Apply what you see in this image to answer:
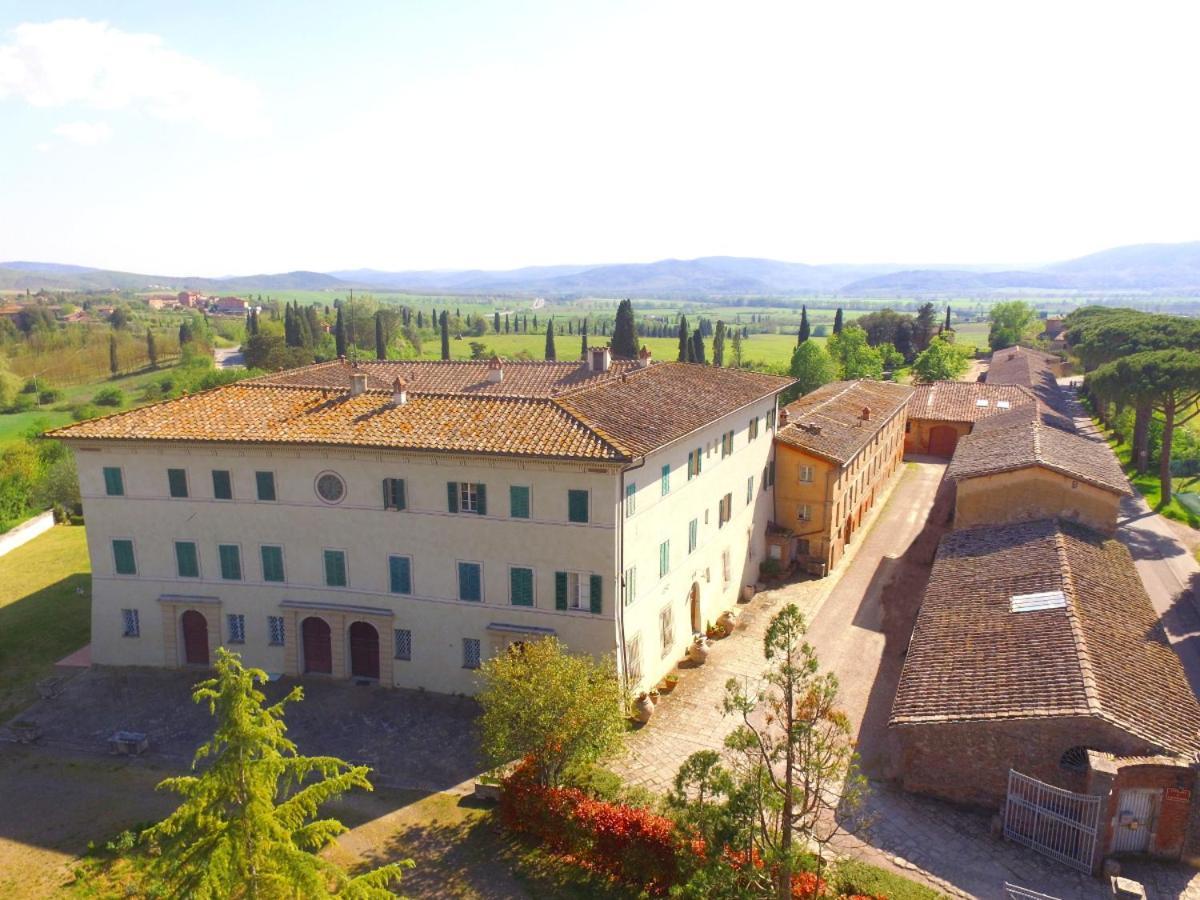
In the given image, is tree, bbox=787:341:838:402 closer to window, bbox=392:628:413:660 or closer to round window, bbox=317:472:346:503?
window, bbox=392:628:413:660

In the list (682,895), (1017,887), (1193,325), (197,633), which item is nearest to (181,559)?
(197,633)

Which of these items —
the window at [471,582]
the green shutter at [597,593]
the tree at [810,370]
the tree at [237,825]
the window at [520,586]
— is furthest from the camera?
the tree at [810,370]

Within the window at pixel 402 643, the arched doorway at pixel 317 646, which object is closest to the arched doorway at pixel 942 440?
the window at pixel 402 643

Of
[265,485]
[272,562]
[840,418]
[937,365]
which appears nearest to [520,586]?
[272,562]

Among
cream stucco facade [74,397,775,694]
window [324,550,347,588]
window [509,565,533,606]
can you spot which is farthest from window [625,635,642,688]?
window [324,550,347,588]

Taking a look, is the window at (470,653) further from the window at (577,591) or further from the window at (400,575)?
the window at (577,591)

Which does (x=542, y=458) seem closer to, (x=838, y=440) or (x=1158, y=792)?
(x=1158, y=792)

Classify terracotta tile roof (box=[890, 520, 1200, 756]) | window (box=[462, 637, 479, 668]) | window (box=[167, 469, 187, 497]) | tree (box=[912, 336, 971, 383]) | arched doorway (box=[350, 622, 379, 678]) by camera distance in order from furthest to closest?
tree (box=[912, 336, 971, 383]) < arched doorway (box=[350, 622, 379, 678]) < window (box=[167, 469, 187, 497]) < window (box=[462, 637, 479, 668]) < terracotta tile roof (box=[890, 520, 1200, 756])
